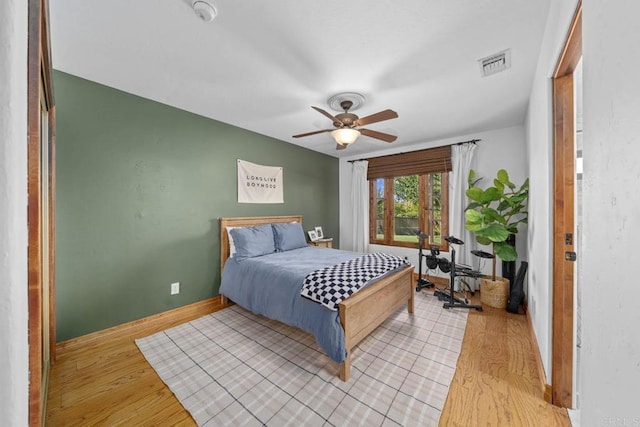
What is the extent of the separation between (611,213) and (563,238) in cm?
112

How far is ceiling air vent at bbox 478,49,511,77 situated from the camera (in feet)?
5.90

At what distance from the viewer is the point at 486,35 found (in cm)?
160

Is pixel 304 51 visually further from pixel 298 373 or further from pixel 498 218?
pixel 498 218

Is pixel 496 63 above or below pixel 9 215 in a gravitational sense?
above

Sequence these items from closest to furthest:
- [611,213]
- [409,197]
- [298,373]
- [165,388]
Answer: [611,213] < [165,388] < [298,373] < [409,197]

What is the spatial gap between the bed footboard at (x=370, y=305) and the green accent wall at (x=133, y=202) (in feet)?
6.40

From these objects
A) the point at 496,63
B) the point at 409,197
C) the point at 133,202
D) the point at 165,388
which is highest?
the point at 496,63

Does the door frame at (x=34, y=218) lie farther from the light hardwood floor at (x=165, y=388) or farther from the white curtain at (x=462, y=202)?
the white curtain at (x=462, y=202)

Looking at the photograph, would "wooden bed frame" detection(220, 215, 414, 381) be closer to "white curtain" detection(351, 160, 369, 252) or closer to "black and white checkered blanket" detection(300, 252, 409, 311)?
"black and white checkered blanket" detection(300, 252, 409, 311)

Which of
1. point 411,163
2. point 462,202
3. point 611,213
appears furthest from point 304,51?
point 462,202

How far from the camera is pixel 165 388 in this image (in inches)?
66.3

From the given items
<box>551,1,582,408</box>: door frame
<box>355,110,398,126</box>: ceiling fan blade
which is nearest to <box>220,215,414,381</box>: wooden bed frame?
<box>551,1,582,408</box>: door frame

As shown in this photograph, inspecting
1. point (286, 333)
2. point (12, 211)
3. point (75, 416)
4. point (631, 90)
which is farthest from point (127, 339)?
point (631, 90)

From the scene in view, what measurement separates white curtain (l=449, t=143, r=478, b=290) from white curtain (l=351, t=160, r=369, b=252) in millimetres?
1479
